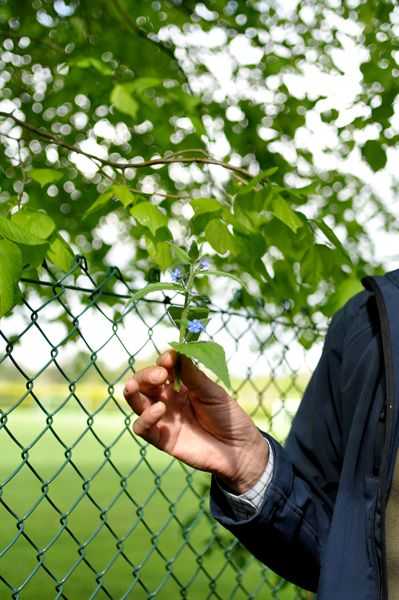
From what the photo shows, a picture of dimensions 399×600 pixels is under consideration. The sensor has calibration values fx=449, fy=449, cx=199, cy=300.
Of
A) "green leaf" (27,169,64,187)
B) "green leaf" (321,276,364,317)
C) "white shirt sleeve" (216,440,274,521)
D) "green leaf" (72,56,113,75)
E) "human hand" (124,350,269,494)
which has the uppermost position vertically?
"green leaf" (72,56,113,75)

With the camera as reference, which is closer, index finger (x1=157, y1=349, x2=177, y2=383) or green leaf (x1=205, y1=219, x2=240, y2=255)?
index finger (x1=157, y1=349, x2=177, y2=383)

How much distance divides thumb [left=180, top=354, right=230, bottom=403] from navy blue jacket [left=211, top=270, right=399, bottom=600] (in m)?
0.34

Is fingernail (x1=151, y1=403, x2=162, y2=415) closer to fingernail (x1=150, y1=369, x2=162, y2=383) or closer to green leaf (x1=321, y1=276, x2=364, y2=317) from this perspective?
fingernail (x1=150, y1=369, x2=162, y2=383)

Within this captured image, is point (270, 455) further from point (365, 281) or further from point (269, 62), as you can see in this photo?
point (269, 62)

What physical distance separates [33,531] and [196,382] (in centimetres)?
547

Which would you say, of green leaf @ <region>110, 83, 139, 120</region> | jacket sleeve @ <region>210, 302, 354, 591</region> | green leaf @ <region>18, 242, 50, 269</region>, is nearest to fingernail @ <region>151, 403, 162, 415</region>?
jacket sleeve @ <region>210, 302, 354, 591</region>

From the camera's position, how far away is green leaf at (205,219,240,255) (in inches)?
59.0

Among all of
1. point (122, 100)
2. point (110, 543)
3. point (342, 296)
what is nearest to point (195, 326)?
point (342, 296)

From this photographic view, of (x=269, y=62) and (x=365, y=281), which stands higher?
(x=269, y=62)

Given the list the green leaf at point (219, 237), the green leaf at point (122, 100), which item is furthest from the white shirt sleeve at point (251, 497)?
the green leaf at point (122, 100)

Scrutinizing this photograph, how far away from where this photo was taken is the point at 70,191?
13.1ft

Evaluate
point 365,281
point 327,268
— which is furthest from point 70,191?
point 365,281

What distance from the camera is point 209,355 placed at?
838mm

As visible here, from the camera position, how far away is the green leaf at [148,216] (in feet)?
4.81
